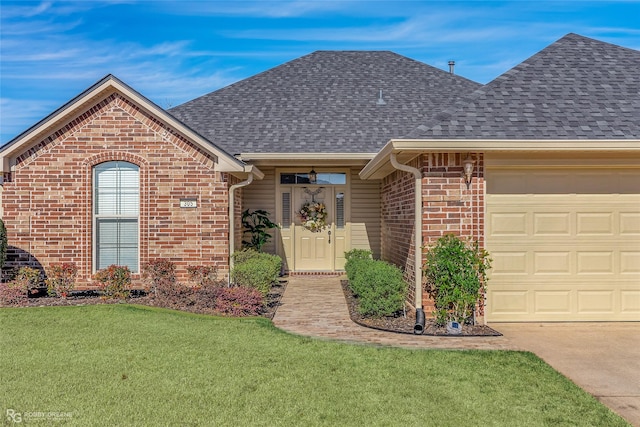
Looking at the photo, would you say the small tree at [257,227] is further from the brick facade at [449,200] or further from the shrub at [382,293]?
the brick facade at [449,200]

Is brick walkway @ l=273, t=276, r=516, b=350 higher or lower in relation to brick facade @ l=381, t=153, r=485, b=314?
lower

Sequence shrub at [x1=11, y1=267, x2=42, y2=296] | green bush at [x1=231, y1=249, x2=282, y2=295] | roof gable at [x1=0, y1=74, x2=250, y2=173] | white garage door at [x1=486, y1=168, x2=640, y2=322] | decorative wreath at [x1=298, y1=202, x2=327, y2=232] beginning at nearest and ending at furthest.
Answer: white garage door at [x1=486, y1=168, x2=640, y2=322] < shrub at [x1=11, y1=267, x2=42, y2=296] < green bush at [x1=231, y1=249, x2=282, y2=295] < roof gable at [x1=0, y1=74, x2=250, y2=173] < decorative wreath at [x1=298, y1=202, x2=327, y2=232]

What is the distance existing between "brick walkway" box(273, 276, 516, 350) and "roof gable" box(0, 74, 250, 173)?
2985 mm

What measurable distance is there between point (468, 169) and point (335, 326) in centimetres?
305

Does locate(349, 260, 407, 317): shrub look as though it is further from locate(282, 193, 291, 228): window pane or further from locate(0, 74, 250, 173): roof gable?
locate(282, 193, 291, 228): window pane

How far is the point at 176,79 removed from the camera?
19188 millimetres

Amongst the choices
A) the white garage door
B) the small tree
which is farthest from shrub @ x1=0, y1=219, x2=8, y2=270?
the white garage door

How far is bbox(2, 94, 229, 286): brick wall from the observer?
959cm

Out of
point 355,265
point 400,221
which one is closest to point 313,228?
point 355,265

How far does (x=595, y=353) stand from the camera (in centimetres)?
583

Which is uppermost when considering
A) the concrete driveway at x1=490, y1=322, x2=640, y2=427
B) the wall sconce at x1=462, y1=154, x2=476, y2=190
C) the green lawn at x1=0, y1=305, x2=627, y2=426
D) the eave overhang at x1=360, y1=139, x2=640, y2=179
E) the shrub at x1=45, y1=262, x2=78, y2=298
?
the eave overhang at x1=360, y1=139, x2=640, y2=179

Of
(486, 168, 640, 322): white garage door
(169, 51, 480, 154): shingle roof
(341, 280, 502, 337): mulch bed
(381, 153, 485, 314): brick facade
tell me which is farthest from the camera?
(169, 51, 480, 154): shingle roof

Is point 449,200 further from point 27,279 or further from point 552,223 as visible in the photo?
point 27,279

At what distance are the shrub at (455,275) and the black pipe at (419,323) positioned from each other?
0.27 m
